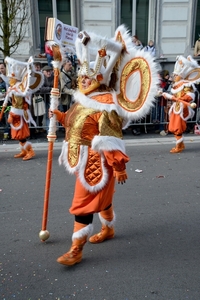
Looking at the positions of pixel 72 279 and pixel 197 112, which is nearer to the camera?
pixel 72 279

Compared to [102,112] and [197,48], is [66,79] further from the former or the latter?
[197,48]

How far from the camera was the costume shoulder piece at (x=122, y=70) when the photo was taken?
243 cm

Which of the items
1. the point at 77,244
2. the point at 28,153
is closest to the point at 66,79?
the point at 28,153

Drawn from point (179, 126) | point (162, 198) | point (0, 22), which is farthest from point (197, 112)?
point (0, 22)

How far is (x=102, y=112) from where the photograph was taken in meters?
2.46

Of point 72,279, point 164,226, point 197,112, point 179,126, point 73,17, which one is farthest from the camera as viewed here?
point 73,17

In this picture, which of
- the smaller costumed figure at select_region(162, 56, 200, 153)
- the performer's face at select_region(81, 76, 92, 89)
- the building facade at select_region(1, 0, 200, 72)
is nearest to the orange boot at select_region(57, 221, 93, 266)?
the performer's face at select_region(81, 76, 92, 89)

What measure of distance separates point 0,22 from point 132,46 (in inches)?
294

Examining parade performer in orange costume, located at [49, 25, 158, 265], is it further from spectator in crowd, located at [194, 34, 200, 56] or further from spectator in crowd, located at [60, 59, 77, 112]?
spectator in crowd, located at [194, 34, 200, 56]

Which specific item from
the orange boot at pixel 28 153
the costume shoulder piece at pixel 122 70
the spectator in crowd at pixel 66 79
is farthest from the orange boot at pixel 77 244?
the spectator in crowd at pixel 66 79

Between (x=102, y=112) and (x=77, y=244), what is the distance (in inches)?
46.9

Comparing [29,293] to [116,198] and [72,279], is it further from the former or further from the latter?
[116,198]

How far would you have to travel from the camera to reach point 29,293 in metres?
2.44

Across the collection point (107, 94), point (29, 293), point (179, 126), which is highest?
point (107, 94)
